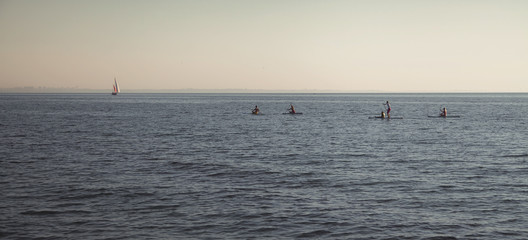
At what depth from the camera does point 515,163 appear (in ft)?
95.7

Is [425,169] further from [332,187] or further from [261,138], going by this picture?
[261,138]

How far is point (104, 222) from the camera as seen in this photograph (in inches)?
647

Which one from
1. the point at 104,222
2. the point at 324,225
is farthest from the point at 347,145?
the point at 104,222

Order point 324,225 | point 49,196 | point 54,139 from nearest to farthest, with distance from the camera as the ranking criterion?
1. point 324,225
2. point 49,196
3. point 54,139

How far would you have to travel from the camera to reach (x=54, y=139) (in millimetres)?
43750

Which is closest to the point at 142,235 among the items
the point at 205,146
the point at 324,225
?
the point at 324,225

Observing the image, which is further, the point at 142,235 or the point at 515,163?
the point at 515,163

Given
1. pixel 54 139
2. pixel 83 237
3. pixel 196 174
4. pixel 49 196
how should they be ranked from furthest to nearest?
1. pixel 54 139
2. pixel 196 174
3. pixel 49 196
4. pixel 83 237

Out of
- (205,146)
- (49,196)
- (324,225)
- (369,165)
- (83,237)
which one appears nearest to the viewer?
(83,237)

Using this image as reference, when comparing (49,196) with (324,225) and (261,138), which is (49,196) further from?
(261,138)

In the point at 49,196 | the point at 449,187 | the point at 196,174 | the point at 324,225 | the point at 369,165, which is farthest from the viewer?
the point at 369,165

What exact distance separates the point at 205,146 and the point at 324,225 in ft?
79.4

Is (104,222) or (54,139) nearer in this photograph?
(104,222)

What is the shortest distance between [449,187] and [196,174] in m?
13.4
